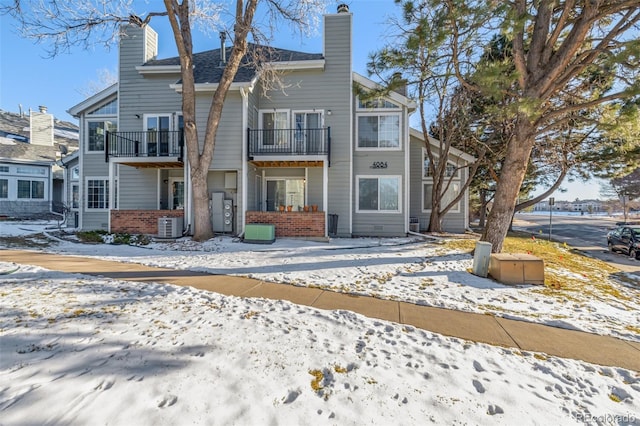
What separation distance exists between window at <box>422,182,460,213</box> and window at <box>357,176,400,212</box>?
3963mm

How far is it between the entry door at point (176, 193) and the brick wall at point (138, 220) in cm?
167

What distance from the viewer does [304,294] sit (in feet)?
15.7

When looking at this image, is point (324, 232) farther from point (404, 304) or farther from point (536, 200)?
point (536, 200)

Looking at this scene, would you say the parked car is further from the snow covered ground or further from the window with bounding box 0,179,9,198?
the window with bounding box 0,179,9,198

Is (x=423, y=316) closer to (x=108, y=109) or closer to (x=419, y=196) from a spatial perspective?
(x=419, y=196)

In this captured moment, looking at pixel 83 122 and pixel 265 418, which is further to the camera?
pixel 83 122

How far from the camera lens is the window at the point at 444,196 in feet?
52.1

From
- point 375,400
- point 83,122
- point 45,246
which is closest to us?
point 375,400

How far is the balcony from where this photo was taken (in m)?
11.9

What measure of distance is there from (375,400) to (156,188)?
44.2 feet

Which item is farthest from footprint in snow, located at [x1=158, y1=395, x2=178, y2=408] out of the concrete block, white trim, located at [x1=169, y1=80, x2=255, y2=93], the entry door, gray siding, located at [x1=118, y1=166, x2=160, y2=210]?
gray siding, located at [x1=118, y1=166, x2=160, y2=210]

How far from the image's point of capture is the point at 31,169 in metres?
20.5

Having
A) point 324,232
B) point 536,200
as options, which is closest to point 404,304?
point 324,232

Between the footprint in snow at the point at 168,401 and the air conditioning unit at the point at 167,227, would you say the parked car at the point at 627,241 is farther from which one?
the air conditioning unit at the point at 167,227
